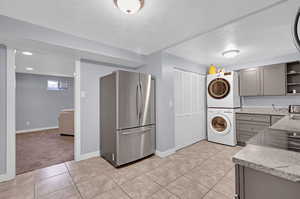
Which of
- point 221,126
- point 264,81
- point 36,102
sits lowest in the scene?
point 221,126

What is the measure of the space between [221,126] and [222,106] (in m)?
0.59

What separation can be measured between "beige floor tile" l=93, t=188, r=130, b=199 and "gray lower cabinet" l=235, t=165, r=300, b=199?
141cm

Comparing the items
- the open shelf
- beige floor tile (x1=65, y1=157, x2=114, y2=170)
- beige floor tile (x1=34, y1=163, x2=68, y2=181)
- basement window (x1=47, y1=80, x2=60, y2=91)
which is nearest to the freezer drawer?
beige floor tile (x1=65, y1=157, x2=114, y2=170)

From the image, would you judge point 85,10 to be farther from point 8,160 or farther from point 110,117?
point 8,160

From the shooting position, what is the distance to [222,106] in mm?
3482

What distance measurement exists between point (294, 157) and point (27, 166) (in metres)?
3.62

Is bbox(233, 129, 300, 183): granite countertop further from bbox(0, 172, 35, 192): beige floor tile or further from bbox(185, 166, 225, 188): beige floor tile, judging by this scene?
bbox(0, 172, 35, 192): beige floor tile

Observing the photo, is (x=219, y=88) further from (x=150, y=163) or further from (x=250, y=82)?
(x=150, y=163)

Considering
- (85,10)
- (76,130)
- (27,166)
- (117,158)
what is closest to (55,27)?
(85,10)

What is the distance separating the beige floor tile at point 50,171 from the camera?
209 cm

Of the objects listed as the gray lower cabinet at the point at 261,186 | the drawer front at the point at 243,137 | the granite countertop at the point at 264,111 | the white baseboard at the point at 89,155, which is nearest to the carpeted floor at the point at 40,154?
the white baseboard at the point at 89,155

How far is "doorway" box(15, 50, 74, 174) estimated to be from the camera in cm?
316

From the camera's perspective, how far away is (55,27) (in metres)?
1.91

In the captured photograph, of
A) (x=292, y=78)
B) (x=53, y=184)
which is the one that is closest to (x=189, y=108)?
(x=292, y=78)
